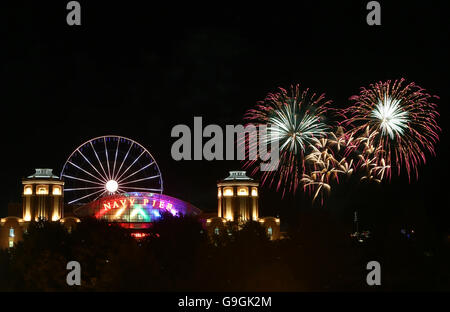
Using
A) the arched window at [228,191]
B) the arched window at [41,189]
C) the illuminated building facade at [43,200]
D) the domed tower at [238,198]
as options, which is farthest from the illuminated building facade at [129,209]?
the arched window at [228,191]

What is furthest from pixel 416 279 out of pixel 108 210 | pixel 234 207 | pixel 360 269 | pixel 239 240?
pixel 108 210

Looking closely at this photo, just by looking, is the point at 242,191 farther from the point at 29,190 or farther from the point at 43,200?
the point at 29,190

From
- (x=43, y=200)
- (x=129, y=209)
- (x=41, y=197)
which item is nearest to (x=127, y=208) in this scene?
(x=129, y=209)

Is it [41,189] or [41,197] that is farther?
[41,189]

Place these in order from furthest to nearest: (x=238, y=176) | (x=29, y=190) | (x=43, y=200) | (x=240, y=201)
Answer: (x=238, y=176) < (x=240, y=201) < (x=29, y=190) < (x=43, y=200)

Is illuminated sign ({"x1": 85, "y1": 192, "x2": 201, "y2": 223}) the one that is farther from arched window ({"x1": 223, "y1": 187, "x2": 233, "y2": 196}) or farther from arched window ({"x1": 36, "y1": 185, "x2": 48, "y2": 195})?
arched window ({"x1": 223, "y1": 187, "x2": 233, "y2": 196})
